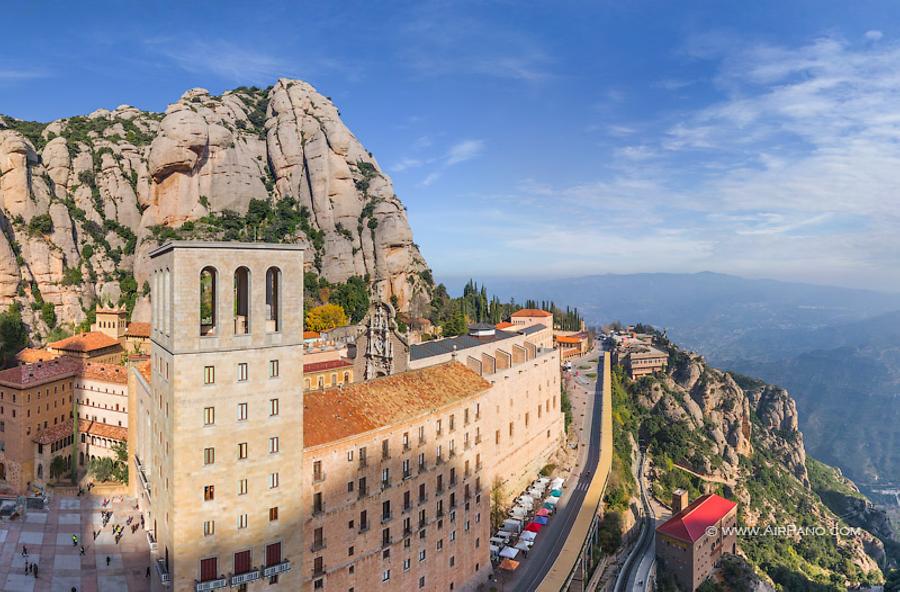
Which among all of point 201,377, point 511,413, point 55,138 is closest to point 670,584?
point 511,413

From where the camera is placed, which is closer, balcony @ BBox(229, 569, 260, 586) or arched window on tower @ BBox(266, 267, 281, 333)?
balcony @ BBox(229, 569, 260, 586)

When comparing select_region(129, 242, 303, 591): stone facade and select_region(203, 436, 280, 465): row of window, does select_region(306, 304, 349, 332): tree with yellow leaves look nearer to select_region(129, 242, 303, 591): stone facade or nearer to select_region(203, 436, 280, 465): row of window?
select_region(129, 242, 303, 591): stone facade

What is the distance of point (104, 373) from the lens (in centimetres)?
7288

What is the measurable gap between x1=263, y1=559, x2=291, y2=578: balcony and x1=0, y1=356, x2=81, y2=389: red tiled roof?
1931 inches

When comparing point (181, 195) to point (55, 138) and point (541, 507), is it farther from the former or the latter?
point (541, 507)

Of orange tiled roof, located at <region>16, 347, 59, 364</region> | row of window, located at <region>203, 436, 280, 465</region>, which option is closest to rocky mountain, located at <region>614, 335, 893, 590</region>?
row of window, located at <region>203, 436, 280, 465</region>

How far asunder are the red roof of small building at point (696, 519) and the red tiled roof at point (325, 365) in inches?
1928

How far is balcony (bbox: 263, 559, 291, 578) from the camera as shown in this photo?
1357 inches

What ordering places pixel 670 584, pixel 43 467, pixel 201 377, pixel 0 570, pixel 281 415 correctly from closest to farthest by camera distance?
pixel 201 377 → pixel 281 415 → pixel 0 570 → pixel 43 467 → pixel 670 584

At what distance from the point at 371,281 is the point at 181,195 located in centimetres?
4716

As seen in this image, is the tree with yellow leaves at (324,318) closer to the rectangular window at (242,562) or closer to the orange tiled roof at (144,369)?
the orange tiled roof at (144,369)

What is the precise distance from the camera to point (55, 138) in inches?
4951

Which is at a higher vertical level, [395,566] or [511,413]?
[511,413]

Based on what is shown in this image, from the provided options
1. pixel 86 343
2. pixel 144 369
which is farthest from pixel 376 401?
pixel 86 343
